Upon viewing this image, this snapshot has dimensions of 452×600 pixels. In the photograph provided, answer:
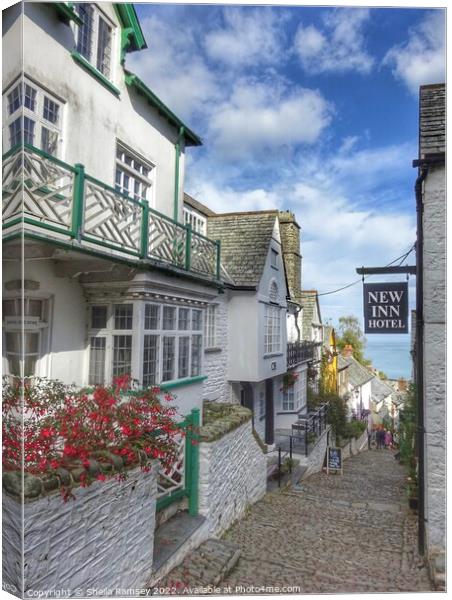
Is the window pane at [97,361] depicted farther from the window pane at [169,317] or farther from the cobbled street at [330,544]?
the cobbled street at [330,544]

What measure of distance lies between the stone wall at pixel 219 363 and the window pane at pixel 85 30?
19.1ft

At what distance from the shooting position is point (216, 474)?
5.84 metres

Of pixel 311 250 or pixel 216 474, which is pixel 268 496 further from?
pixel 311 250

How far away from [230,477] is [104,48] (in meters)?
6.03

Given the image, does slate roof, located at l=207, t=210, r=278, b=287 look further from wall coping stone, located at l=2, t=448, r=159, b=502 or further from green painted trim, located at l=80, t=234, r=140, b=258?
wall coping stone, located at l=2, t=448, r=159, b=502

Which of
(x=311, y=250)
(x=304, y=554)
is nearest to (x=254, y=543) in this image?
(x=304, y=554)

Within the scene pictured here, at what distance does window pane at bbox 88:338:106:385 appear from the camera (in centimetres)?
400

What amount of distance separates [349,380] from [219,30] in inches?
720

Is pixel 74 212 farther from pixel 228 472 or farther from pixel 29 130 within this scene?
pixel 228 472

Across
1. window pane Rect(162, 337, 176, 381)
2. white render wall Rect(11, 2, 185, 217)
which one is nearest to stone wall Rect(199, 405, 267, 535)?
window pane Rect(162, 337, 176, 381)

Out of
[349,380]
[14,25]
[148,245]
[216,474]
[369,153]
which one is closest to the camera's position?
[14,25]

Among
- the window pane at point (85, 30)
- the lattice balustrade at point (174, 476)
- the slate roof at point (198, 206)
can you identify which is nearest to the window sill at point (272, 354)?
the lattice balustrade at point (174, 476)

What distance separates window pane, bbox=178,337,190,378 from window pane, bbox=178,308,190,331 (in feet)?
0.52

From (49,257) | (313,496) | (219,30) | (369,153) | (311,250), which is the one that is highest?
(219,30)
